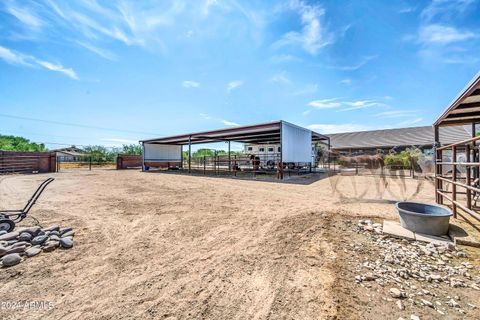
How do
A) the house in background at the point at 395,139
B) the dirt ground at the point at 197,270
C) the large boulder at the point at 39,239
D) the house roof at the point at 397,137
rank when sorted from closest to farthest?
the dirt ground at the point at 197,270 < the large boulder at the point at 39,239 < the house in background at the point at 395,139 < the house roof at the point at 397,137

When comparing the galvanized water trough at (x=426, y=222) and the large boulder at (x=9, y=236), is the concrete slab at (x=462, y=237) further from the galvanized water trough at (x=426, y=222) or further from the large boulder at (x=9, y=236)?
the large boulder at (x=9, y=236)

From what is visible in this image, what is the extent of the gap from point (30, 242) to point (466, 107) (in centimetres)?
820

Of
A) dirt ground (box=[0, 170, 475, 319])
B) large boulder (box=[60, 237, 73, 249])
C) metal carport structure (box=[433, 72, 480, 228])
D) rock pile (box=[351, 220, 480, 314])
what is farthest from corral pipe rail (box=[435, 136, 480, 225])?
large boulder (box=[60, 237, 73, 249])

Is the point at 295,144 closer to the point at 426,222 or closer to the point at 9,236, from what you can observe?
the point at 426,222

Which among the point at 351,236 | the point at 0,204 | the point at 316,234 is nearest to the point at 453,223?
the point at 351,236

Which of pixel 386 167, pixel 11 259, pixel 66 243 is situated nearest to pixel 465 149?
pixel 66 243

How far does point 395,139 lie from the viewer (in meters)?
28.5

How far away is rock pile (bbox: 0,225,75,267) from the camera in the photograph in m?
2.72

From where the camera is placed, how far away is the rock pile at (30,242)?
2718 millimetres

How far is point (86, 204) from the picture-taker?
19.0ft

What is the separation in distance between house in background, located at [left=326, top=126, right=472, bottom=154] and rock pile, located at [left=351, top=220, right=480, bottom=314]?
89.6 ft

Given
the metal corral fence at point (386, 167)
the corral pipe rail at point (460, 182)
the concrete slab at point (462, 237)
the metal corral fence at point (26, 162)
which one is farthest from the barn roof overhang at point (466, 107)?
the metal corral fence at point (26, 162)

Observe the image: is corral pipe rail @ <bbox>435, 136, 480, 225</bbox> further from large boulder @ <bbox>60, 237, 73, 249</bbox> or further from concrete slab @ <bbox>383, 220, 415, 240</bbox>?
large boulder @ <bbox>60, 237, 73, 249</bbox>

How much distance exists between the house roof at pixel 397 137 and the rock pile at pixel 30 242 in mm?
32432
